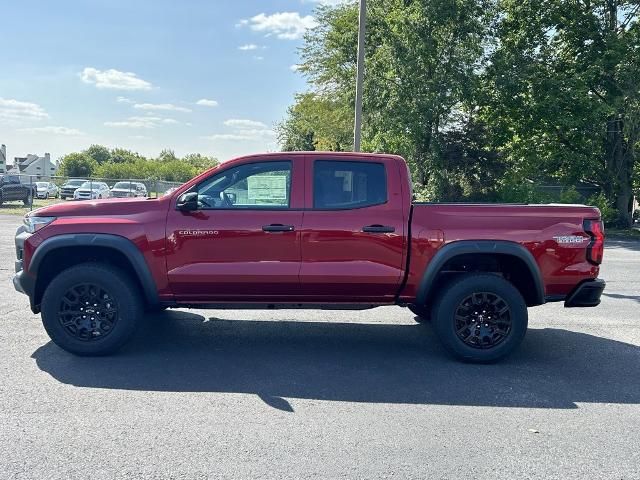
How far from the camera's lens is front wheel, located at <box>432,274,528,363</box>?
5.12 metres

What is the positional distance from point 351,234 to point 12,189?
1026 inches

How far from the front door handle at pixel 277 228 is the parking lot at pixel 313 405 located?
4.14 ft

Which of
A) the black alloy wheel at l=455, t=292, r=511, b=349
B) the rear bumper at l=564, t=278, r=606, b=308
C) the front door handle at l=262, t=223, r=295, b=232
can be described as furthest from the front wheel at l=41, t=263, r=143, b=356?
the rear bumper at l=564, t=278, r=606, b=308

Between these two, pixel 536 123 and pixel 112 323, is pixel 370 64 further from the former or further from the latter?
pixel 112 323

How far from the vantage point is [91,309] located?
5145 mm

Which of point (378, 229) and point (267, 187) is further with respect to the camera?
point (267, 187)

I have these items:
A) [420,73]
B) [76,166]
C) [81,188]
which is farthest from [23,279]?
[76,166]

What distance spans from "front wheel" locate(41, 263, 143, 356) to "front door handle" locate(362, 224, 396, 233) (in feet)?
7.47

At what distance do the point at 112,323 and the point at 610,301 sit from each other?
708 cm

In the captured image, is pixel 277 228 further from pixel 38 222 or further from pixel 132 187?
pixel 132 187

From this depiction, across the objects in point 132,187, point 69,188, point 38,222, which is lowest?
point 38,222

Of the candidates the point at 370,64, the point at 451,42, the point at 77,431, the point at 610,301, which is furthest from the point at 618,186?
the point at 77,431

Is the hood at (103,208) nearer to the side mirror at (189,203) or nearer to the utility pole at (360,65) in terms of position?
the side mirror at (189,203)

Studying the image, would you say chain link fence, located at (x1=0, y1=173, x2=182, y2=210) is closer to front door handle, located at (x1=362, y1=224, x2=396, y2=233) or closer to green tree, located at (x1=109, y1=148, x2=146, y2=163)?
front door handle, located at (x1=362, y1=224, x2=396, y2=233)
